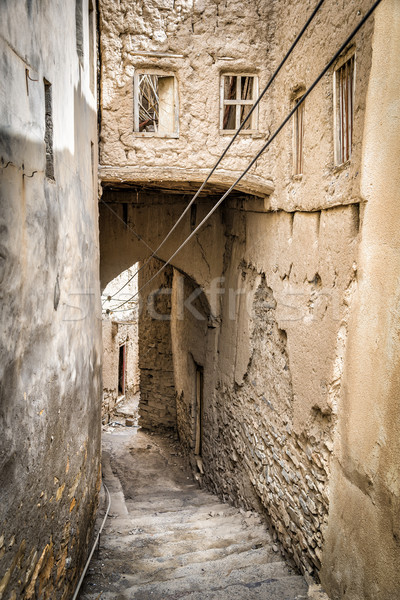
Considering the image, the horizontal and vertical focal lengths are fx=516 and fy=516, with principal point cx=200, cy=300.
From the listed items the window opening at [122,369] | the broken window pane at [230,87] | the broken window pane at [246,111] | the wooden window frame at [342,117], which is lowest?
the window opening at [122,369]

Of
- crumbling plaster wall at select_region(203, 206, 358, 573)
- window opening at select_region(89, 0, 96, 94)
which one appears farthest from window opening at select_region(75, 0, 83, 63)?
crumbling plaster wall at select_region(203, 206, 358, 573)

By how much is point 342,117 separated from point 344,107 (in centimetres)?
7

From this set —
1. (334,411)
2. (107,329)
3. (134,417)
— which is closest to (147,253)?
(334,411)

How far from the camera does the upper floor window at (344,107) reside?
3.81 m

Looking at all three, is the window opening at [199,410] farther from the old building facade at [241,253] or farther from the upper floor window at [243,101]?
the upper floor window at [243,101]

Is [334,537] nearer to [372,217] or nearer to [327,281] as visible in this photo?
[327,281]

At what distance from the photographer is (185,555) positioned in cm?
480

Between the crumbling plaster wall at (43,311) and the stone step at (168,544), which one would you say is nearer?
the crumbling plaster wall at (43,311)

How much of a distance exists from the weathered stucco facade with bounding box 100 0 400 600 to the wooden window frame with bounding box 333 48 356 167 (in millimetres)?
59

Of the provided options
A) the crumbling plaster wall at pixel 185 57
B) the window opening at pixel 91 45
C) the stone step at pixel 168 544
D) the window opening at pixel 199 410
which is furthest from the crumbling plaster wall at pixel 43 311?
the window opening at pixel 199 410

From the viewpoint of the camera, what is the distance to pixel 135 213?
295 inches

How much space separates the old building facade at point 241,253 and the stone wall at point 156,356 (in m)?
3.15

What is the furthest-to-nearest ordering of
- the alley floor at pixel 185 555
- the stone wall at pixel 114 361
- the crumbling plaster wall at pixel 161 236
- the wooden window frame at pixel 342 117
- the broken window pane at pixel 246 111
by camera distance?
the stone wall at pixel 114 361, the crumbling plaster wall at pixel 161 236, the broken window pane at pixel 246 111, the alley floor at pixel 185 555, the wooden window frame at pixel 342 117

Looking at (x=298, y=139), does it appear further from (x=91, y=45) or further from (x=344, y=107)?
(x=91, y=45)
